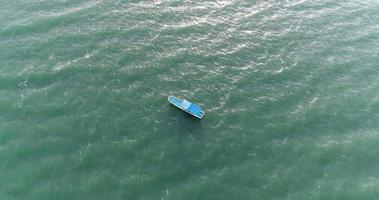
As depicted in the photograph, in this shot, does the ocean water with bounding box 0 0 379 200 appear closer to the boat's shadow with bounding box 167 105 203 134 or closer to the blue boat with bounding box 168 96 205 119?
the boat's shadow with bounding box 167 105 203 134

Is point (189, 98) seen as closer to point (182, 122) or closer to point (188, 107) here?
point (188, 107)

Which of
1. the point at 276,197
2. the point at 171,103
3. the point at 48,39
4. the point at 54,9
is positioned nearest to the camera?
the point at 276,197

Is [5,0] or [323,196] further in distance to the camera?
[5,0]

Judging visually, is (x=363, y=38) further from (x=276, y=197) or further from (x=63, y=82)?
(x=63, y=82)

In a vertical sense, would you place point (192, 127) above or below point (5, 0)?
below

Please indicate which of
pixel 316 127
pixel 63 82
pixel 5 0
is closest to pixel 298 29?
pixel 316 127

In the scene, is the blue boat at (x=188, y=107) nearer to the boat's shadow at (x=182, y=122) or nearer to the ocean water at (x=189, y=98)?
the boat's shadow at (x=182, y=122)
